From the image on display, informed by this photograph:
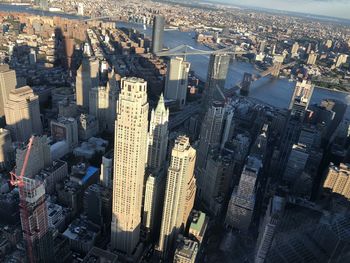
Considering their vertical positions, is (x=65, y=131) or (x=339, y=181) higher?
(x=339, y=181)

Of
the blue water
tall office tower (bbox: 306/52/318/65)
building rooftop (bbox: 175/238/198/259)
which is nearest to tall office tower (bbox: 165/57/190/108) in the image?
the blue water

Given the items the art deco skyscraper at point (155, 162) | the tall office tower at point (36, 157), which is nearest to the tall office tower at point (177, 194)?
the art deco skyscraper at point (155, 162)

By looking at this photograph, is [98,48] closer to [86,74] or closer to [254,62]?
[86,74]

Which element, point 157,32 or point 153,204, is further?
point 157,32

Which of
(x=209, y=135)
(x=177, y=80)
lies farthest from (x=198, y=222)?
(x=177, y=80)

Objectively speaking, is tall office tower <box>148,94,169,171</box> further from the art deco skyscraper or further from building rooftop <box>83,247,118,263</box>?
building rooftop <box>83,247,118,263</box>

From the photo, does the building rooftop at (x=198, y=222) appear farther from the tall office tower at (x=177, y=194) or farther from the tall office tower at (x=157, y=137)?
the tall office tower at (x=157, y=137)

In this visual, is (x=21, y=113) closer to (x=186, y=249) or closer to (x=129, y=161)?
(x=129, y=161)
